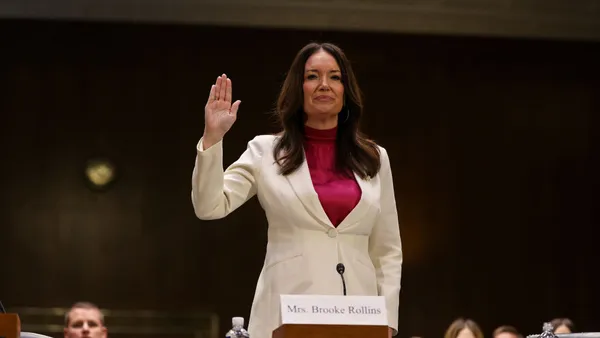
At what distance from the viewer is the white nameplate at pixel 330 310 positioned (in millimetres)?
2594

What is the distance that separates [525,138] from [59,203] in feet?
12.8

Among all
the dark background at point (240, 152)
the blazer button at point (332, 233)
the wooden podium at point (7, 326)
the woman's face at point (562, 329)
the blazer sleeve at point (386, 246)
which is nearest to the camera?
the wooden podium at point (7, 326)

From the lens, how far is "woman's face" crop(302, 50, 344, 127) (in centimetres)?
327

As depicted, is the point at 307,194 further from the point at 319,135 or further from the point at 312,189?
the point at 319,135

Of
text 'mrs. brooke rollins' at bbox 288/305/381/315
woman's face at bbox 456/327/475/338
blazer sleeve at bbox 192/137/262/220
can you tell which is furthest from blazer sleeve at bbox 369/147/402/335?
woman's face at bbox 456/327/475/338

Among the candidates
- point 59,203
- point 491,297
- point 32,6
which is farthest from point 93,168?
point 491,297

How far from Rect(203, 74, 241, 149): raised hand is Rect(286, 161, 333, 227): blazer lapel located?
275 millimetres

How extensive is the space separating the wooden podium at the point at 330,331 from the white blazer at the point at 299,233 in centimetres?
45

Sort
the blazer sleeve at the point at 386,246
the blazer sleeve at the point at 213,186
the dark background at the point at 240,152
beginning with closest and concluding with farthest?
the blazer sleeve at the point at 213,186, the blazer sleeve at the point at 386,246, the dark background at the point at 240,152

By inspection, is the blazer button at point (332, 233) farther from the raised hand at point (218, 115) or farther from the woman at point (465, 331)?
the woman at point (465, 331)

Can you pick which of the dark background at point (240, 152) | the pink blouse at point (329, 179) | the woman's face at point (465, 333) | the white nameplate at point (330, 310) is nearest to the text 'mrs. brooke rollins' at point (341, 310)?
the white nameplate at point (330, 310)

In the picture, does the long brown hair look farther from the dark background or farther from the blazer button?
the dark background

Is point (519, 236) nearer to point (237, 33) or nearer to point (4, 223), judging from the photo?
point (237, 33)

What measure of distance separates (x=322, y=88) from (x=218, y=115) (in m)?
0.39
